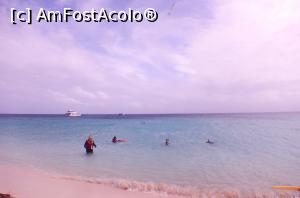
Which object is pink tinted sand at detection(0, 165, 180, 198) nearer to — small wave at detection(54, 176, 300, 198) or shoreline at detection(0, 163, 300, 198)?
shoreline at detection(0, 163, 300, 198)

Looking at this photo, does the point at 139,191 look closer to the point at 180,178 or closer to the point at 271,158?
the point at 180,178

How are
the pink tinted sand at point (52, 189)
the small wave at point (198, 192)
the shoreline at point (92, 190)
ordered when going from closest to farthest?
the pink tinted sand at point (52, 189) → the shoreline at point (92, 190) → the small wave at point (198, 192)

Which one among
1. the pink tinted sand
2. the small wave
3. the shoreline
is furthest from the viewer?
the small wave

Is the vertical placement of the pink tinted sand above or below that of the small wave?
above

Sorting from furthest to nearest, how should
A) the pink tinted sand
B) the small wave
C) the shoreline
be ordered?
the small wave → the shoreline → the pink tinted sand

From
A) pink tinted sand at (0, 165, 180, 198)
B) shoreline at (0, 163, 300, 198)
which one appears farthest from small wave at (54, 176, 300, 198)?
pink tinted sand at (0, 165, 180, 198)

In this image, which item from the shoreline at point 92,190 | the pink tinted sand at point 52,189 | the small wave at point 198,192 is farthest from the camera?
the small wave at point 198,192

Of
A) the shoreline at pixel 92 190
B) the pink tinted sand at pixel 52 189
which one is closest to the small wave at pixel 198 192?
the shoreline at pixel 92 190

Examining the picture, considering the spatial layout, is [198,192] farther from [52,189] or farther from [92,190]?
[52,189]

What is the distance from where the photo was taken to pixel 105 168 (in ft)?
52.6

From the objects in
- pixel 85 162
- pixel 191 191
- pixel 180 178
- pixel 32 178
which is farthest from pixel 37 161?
pixel 191 191

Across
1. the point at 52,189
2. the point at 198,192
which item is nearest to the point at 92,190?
the point at 52,189

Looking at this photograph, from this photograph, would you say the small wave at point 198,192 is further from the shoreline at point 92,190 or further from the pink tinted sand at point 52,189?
the pink tinted sand at point 52,189

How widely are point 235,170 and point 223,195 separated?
5.13 metres
